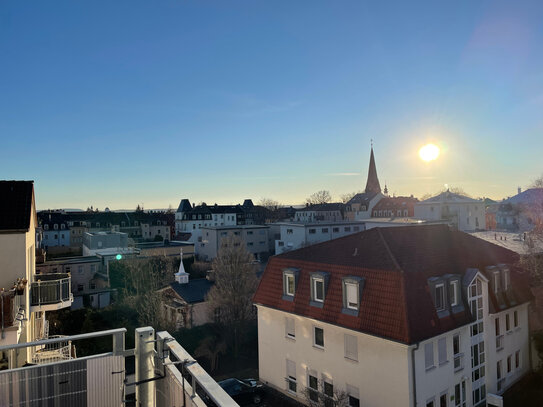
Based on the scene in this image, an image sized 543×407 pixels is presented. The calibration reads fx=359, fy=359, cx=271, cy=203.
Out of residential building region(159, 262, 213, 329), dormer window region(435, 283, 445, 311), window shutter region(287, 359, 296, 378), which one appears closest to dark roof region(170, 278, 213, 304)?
residential building region(159, 262, 213, 329)

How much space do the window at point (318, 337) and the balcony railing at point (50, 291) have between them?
9761 mm

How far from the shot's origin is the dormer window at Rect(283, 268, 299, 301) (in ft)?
55.4

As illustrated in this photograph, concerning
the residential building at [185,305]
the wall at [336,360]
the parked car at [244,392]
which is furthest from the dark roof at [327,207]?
the parked car at [244,392]

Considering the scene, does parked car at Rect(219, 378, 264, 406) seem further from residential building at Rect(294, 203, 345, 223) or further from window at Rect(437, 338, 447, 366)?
residential building at Rect(294, 203, 345, 223)

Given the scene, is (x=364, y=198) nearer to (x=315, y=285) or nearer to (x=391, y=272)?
(x=315, y=285)

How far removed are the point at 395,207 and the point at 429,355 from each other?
6264cm

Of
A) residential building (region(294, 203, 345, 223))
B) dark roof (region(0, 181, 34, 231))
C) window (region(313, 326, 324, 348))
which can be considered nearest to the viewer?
dark roof (region(0, 181, 34, 231))

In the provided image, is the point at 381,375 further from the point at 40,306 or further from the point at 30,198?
the point at 30,198

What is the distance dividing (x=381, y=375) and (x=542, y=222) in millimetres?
14290

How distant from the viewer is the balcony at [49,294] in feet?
37.6

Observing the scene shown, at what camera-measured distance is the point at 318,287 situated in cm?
1589

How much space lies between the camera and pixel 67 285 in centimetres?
1222

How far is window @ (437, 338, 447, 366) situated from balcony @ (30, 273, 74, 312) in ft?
44.2

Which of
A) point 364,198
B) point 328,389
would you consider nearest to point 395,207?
point 364,198
